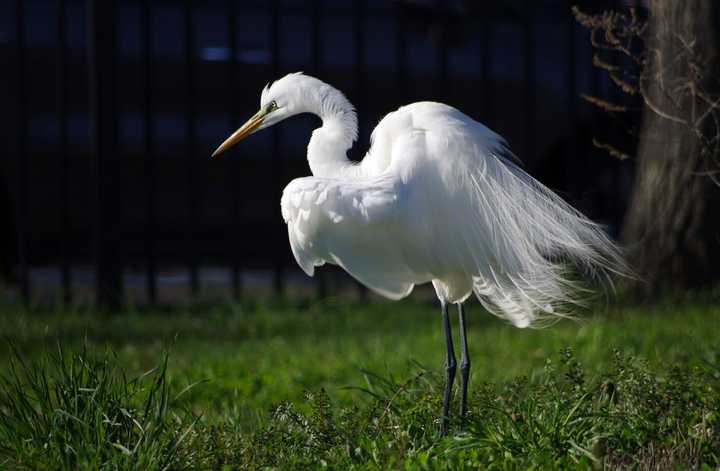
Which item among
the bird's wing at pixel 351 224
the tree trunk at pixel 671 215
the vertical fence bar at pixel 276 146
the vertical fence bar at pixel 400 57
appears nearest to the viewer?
the bird's wing at pixel 351 224

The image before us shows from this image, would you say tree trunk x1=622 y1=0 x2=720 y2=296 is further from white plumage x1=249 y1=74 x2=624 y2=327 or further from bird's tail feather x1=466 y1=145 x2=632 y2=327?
white plumage x1=249 y1=74 x2=624 y2=327

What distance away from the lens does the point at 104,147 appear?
767 centimetres

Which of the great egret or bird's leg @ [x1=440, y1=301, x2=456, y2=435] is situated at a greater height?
the great egret

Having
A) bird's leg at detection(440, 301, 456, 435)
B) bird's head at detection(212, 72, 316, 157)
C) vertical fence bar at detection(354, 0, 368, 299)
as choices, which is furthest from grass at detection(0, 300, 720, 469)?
vertical fence bar at detection(354, 0, 368, 299)

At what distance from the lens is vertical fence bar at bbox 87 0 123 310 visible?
7637 mm

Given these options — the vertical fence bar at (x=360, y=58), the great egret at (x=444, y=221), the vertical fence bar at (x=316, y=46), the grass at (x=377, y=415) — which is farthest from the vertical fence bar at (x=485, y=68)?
the great egret at (x=444, y=221)

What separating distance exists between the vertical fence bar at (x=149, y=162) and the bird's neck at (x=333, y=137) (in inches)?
159

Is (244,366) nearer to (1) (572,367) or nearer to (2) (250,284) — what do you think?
(1) (572,367)

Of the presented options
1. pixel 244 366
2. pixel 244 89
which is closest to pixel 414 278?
pixel 244 366

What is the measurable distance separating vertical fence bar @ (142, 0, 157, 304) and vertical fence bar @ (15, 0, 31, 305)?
3.09ft

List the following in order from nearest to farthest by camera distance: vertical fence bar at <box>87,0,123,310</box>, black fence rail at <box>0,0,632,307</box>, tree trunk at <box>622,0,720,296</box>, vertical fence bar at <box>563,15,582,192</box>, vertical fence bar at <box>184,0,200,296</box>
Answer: tree trunk at <box>622,0,720,296</box> → vertical fence bar at <box>87,0,123,310</box> → black fence rail at <box>0,0,632,307</box> → vertical fence bar at <box>184,0,200,296</box> → vertical fence bar at <box>563,15,582,192</box>

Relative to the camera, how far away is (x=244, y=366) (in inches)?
221

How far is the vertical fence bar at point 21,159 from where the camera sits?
766cm

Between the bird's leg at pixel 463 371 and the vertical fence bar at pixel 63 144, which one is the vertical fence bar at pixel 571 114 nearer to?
the vertical fence bar at pixel 63 144
